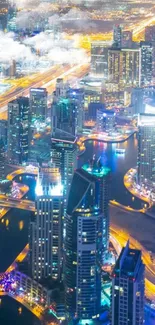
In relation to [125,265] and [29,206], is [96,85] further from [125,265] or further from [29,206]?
[125,265]

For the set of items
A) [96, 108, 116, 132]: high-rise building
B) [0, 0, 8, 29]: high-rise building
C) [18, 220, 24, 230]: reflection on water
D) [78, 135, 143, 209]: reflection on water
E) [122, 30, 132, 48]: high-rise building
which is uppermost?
[0, 0, 8, 29]: high-rise building

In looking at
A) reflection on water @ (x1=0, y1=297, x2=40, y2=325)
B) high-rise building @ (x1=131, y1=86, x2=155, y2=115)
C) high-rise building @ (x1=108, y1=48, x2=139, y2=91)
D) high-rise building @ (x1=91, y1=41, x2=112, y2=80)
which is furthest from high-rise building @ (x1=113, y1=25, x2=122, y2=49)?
reflection on water @ (x1=0, y1=297, x2=40, y2=325)

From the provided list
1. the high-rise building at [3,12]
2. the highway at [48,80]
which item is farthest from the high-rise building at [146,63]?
the high-rise building at [3,12]

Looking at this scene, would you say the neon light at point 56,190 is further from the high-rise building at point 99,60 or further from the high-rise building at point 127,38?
the high-rise building at point 127,38

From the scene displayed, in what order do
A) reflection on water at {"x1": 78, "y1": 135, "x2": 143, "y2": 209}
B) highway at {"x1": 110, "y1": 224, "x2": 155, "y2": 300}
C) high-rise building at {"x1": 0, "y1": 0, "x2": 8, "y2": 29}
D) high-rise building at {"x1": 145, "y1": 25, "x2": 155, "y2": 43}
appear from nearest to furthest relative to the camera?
highway at {"x1": 110, "y1": 224, "x2": 155, "y2": 300}
reflection on water at {"x1": 78, "y1": 135, "x2": 143, "y2": 209}
high-rise building at {"x1": 145, "y1": 25, "x2": 155, "y2": 43}
high-rise building at {"x1": 0, "y1": 0, "x2": 8, "y2": 29}

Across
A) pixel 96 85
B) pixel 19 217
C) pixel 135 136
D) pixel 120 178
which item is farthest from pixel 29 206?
pixel 96 85

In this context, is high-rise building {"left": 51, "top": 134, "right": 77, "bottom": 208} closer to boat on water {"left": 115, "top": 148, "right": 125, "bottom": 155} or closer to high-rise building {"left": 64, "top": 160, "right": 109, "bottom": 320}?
high-rise building {"left": 64, "top": 160, "right": 109, "bottom": 320}

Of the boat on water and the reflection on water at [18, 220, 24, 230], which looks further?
the boat on water

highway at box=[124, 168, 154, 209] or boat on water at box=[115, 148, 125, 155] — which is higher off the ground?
boat on water at box=[115, 148, 125, 155]
